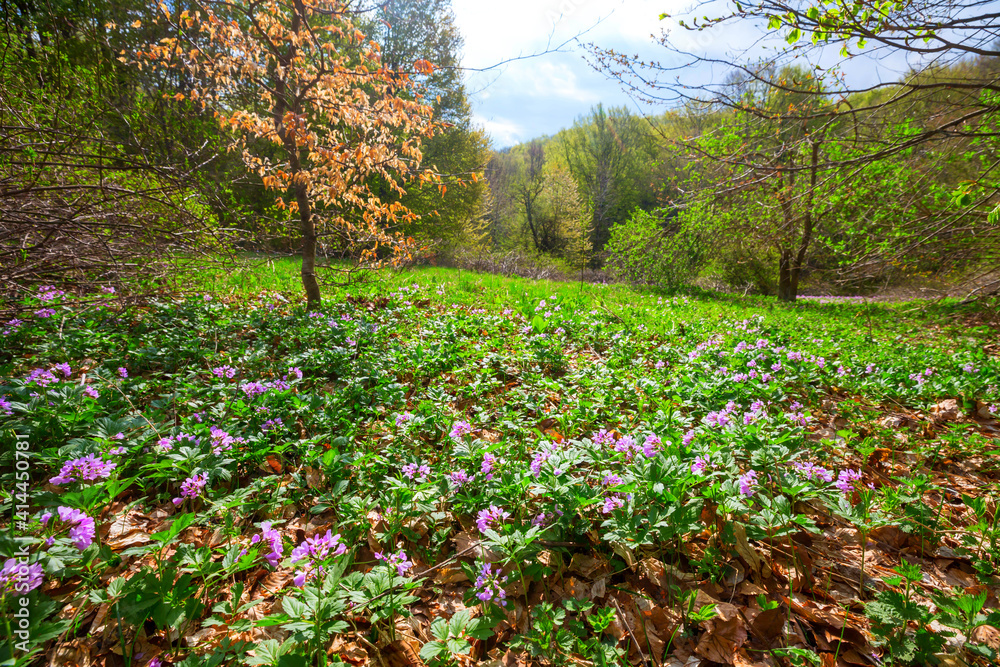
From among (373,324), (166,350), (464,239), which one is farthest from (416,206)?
(166,350)

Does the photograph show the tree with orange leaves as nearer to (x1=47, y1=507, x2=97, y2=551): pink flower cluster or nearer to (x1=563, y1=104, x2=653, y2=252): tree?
(x1=47, y1=507, x2=97, y2=551): pink flower cluster

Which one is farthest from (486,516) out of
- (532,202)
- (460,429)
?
(532,202)

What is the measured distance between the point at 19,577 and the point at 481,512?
1479 mm

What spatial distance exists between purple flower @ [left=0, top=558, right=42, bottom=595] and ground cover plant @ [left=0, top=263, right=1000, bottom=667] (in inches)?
0.6

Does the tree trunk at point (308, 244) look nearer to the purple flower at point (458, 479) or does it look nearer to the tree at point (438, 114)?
the purple flower at point (458, 479)

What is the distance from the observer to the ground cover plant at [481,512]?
4.45 ft

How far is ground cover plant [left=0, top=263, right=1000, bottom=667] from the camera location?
1.36 metres

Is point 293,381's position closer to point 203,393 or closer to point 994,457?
point 203,393

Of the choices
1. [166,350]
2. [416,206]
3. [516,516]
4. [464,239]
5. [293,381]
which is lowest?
[516,516]

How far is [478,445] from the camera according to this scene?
2195mm

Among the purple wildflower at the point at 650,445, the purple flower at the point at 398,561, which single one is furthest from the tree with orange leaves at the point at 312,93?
the purple flower at the point at 398,561

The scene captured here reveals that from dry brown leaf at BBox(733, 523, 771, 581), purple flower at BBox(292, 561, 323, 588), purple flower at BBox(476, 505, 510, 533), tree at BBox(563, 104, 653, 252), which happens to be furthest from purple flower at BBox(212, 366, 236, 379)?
tree at BBox(563, 104, 653, 252)

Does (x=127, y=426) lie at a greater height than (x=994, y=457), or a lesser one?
greater

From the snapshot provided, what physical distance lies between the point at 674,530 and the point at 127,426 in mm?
2763
